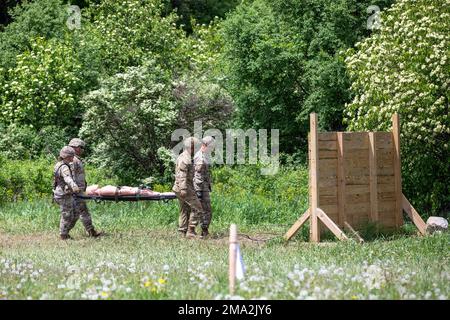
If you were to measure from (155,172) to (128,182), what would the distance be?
0.83 meters

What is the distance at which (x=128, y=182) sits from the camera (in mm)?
24578

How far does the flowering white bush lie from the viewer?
62.8 ft

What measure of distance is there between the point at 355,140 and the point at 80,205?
5.33 m

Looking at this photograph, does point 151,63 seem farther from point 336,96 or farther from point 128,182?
point 336,96

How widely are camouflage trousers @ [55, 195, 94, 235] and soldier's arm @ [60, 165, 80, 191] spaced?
0.41 meters

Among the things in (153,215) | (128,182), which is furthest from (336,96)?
(153,215)

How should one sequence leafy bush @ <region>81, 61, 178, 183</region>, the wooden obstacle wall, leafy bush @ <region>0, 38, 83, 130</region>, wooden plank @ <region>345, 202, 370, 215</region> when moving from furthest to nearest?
leafy bush @ <region>0, 38, 83, 130</region> < leafy bush @ <region>81, 61, 178, 183</region> < wooden plank @ <region>345, 202, 370, 215</region> < the wooden obstacle wall

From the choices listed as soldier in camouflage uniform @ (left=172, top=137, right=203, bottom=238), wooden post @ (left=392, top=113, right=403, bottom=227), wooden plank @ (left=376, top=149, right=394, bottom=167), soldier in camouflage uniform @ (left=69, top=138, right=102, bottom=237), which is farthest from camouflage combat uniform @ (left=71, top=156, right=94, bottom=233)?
wooden post @ (left=392, top=113, right=403, bottom=227)

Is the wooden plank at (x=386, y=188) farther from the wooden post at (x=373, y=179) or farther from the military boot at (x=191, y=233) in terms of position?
the military boot at (x=191, y=233)

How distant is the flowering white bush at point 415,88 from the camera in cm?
1916

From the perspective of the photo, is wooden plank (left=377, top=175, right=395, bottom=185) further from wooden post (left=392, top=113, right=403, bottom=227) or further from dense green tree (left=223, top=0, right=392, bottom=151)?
dense green tree (left=223, top=0, right=392, bottom=151)

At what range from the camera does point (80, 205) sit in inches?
639

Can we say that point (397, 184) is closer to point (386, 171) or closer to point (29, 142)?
point (386, 171)
